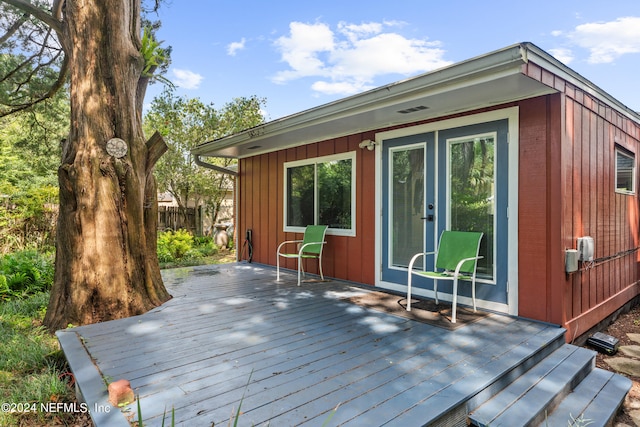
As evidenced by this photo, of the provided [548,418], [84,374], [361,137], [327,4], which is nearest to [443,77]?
[361,137]

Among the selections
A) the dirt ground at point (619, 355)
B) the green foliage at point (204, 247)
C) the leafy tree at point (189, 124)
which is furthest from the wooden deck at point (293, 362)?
the leafy tree at point (189, 124)

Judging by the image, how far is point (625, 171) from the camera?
15.0 feet

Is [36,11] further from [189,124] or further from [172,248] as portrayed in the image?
[189,124]

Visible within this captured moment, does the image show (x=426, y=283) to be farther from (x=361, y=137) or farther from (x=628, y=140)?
(x=628, y=140)

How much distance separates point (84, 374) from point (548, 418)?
275cm

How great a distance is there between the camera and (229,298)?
13.1 ft

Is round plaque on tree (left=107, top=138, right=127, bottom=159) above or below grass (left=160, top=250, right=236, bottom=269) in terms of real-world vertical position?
above

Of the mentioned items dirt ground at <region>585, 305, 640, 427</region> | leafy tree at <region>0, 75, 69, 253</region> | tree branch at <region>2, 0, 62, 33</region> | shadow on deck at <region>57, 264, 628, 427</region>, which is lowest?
dirt ground at <region>585, 305, 640, 427</region>

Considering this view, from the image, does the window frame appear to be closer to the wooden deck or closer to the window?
the wooden deck

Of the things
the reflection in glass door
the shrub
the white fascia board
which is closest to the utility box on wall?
the reflection in glass door

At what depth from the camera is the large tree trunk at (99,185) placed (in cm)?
319

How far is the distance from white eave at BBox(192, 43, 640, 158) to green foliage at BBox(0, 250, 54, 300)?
3.40 m

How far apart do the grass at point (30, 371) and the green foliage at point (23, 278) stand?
901 millimetres

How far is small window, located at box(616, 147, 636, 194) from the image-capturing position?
4348mm
